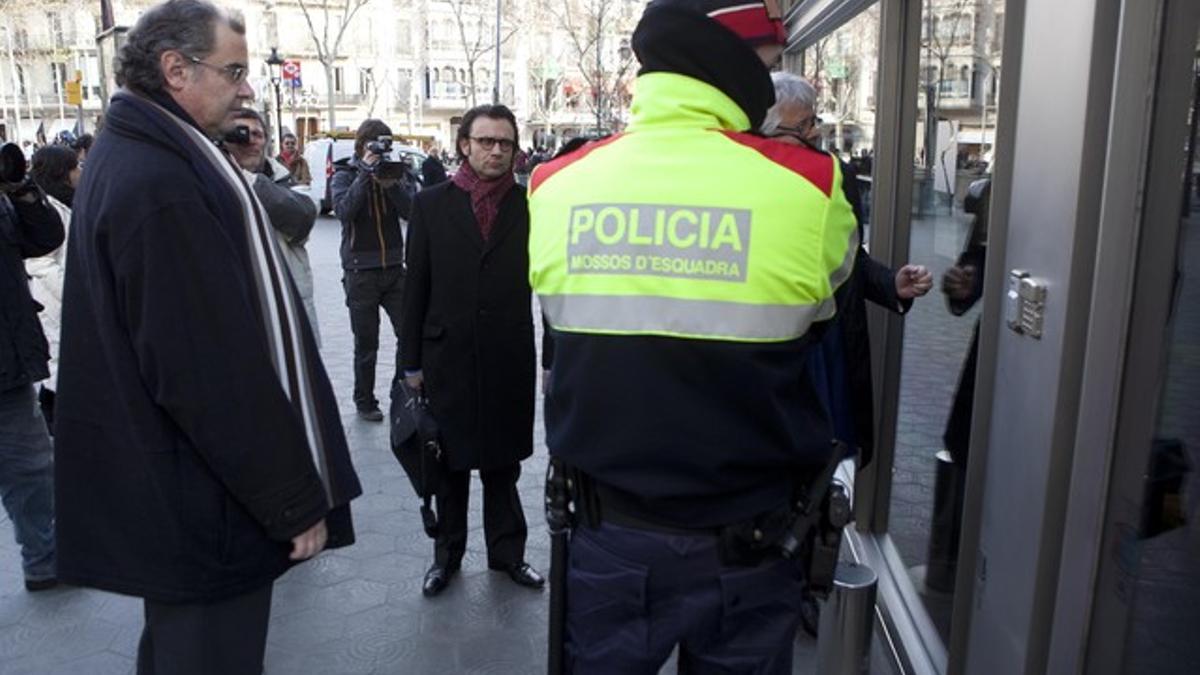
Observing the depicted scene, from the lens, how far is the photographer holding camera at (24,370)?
3.75 metres

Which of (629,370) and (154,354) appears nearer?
(629,370)

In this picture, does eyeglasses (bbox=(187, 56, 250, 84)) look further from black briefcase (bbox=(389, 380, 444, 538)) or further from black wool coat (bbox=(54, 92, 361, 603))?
Answer: black briefcase (bbox=(389, 380, 444, 538))

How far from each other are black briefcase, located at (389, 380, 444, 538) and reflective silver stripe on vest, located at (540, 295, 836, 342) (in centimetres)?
219

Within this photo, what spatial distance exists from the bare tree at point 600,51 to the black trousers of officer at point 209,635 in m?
32.1

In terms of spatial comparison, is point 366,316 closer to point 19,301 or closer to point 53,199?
point 53,199

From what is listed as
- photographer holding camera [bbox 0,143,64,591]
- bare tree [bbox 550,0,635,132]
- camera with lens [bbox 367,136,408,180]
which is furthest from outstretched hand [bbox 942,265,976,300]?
bare tree [bbox 550,0,635,132]

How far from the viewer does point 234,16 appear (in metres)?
2.26

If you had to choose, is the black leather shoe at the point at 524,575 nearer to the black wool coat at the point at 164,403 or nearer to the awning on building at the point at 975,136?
the black wool coat at the point at 164,403

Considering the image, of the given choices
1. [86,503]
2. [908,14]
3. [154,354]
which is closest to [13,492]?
[86,503]

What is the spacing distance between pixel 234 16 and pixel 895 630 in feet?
9.67

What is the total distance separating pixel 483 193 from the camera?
383cm

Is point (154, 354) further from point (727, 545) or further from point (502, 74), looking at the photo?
point (502, 74)

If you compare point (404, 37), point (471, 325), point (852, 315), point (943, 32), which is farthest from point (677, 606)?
point (404, 37)

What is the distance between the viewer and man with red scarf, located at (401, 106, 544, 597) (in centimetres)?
380
